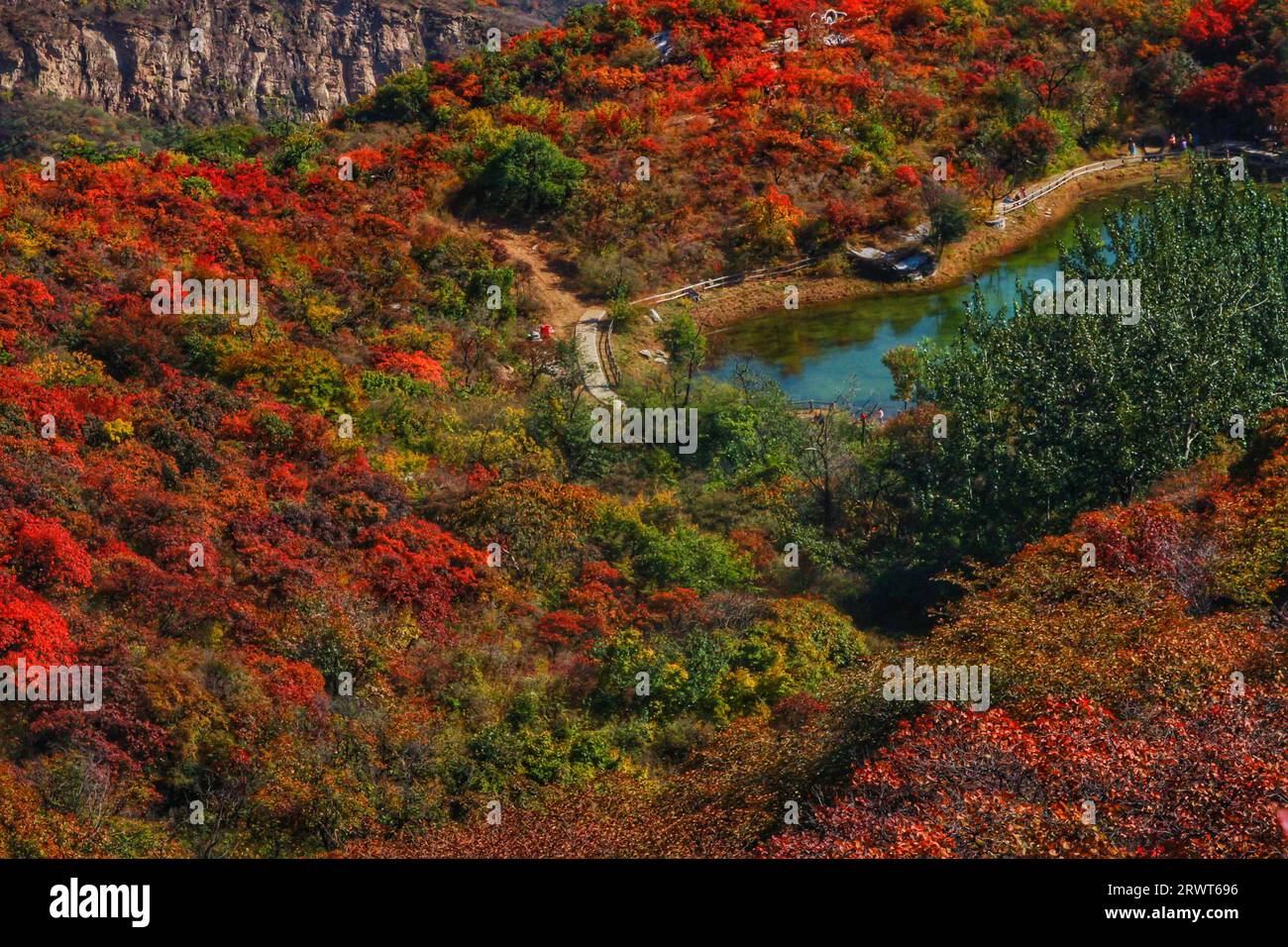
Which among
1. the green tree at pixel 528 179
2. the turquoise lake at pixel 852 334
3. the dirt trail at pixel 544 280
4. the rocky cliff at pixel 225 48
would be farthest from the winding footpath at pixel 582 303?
the rocky cliff at pixel 225 48

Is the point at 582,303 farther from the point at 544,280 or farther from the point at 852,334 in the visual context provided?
the point at 852,334

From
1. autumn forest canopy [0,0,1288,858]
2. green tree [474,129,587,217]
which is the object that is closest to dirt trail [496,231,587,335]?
autumn forest canopy [0,0,1288,858]

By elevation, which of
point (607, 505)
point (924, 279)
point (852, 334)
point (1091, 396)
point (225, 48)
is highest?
point (225, 48)

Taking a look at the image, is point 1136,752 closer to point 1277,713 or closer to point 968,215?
point 1277,713

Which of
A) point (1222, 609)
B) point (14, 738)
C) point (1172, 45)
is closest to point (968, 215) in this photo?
point (1172, 45)

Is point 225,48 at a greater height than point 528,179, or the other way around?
point 225,48

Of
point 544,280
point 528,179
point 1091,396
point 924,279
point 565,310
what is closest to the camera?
point 1091,396

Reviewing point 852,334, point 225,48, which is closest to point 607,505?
point 852,334
